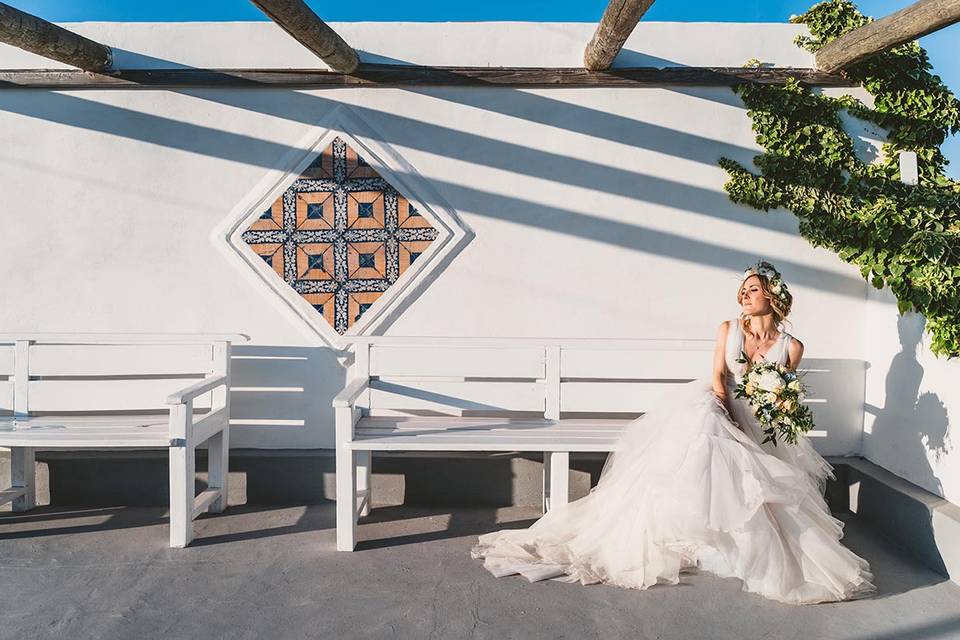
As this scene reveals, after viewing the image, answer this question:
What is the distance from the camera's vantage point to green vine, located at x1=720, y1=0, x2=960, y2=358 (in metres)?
3.89

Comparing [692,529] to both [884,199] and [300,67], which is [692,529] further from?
[300,67]

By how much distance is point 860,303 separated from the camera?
4.03 metres

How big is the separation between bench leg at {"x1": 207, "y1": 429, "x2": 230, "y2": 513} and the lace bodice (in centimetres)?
255

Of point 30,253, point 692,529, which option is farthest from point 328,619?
point 30,253

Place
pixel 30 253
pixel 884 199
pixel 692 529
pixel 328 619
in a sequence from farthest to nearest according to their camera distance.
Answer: pixel 30 253 < pixel 884 199 < pixel 692 529 < pixel 328 619

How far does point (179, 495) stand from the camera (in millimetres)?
3336

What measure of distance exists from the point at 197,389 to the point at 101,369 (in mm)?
966

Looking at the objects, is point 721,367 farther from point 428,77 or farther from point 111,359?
point 111,359

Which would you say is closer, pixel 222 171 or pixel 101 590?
pixel 101 590

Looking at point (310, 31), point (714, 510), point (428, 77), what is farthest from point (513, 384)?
point (310, 31)

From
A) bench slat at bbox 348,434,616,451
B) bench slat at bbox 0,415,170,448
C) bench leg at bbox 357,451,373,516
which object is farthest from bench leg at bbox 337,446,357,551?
bench slat at bbox 0,415,170,448

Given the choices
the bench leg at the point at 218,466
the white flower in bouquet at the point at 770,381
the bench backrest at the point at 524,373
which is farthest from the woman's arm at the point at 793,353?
the bench leg at the point at 218,466

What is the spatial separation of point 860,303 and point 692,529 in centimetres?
192

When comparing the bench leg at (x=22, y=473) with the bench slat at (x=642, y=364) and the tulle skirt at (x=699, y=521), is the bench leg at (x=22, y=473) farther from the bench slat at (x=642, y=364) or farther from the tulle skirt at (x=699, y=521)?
the bench slat at (x=642, y=364)
